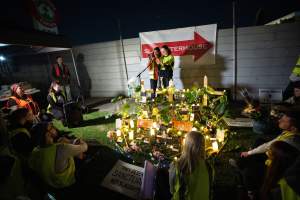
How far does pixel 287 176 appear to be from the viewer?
172 cm

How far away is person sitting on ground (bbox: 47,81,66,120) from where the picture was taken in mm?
6344

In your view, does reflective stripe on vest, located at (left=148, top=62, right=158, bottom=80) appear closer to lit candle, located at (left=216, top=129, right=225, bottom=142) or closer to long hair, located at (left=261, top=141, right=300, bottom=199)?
lit candle, located at (left=216, top=129, right=225, bottom=142)

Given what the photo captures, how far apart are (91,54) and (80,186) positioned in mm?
7729

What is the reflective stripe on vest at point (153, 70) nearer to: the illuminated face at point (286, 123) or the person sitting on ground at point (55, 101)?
the person sitting on ground at point (55, 101)

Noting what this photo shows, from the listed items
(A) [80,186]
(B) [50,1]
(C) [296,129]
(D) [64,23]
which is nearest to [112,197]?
(A) [80,186]

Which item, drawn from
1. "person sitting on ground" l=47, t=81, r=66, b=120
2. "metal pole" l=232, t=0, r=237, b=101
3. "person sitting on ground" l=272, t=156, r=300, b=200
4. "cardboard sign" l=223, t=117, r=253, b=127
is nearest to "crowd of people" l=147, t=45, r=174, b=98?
"metal pole" l=232, t=0, r=237, b=101

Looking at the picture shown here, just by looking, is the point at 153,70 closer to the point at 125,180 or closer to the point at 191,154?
the point at 125,180

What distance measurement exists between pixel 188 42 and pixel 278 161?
6.37 meters

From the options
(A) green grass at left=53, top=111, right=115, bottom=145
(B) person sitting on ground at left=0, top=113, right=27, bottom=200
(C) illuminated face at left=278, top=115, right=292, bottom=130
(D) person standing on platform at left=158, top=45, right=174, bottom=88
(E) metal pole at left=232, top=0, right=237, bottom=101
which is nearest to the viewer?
(B) person sitting on ground at left=0, top=113, right=27, bottom=200

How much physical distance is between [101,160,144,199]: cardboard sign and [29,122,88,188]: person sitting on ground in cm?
60

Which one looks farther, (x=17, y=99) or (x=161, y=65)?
(x=161, y=65)

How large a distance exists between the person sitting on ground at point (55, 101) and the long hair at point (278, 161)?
5.95 metres

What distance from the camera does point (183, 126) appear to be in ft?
13.3

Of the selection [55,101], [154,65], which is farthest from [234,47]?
[55,101]
